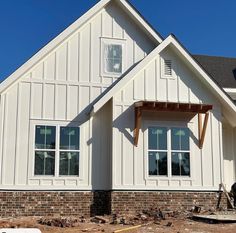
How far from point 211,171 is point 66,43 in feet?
23.7

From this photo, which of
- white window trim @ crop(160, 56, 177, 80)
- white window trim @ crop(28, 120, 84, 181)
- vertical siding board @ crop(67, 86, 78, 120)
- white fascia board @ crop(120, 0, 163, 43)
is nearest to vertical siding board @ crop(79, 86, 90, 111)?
vertical siding board @ crop(67, 86, 78, 120)

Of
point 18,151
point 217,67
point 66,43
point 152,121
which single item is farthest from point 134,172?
point 217,67

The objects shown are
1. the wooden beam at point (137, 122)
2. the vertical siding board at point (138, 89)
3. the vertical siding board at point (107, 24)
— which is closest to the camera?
the wooden beam at point (137, 122)

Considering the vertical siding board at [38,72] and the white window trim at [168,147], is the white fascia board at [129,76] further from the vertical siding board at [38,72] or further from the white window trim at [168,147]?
the vertical siding board at [38,72]

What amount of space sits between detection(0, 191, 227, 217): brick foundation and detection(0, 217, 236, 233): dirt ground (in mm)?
859

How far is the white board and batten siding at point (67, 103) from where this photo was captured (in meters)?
15.2

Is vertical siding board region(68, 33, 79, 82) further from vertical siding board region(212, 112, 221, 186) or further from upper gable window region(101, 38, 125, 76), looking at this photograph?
vertical siding board region(212, 112, 221, 186)

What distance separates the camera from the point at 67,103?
15977mm

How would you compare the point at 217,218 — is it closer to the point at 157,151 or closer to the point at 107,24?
the point at 157,151

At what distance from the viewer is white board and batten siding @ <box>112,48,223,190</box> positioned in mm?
15570

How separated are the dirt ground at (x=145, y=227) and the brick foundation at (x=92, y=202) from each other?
86cm

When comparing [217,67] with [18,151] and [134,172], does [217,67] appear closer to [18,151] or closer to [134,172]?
[134,172]

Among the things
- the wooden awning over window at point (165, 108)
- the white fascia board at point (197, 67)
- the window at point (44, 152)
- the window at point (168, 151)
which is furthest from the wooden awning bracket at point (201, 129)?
the window at point (44, 152)

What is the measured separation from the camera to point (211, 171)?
16.3m
